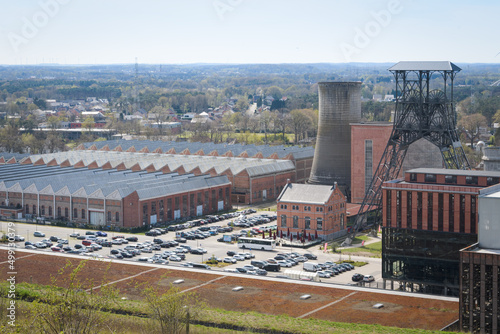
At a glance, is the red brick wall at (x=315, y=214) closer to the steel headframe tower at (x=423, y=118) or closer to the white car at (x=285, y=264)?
the steel headframe tower at (x=423, y=118)

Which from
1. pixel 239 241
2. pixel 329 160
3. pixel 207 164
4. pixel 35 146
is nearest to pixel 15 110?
pixel 35 146

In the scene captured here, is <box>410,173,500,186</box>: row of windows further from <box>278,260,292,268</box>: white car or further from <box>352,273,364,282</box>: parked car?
<box>278,260,292,268</box>: white car

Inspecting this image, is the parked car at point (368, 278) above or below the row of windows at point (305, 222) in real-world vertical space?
below

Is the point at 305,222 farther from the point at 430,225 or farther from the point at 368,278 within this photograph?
the point at 430,225

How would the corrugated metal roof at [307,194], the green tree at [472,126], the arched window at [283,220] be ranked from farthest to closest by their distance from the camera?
the green tree at [472,126], the arched window at [283,220], the corrugated metal roof at [307,194]

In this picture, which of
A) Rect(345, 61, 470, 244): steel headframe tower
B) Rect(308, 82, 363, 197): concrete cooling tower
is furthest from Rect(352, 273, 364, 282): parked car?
Rect(308, 82, 363, 197): concrete cooling tower

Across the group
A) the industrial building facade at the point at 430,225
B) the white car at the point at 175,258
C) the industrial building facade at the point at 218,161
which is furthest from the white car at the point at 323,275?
Result: the industrial building facade at the point at 218,161

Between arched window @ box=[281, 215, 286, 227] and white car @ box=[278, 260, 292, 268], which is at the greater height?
arched window @ box=[281, 215, 286, 227]
